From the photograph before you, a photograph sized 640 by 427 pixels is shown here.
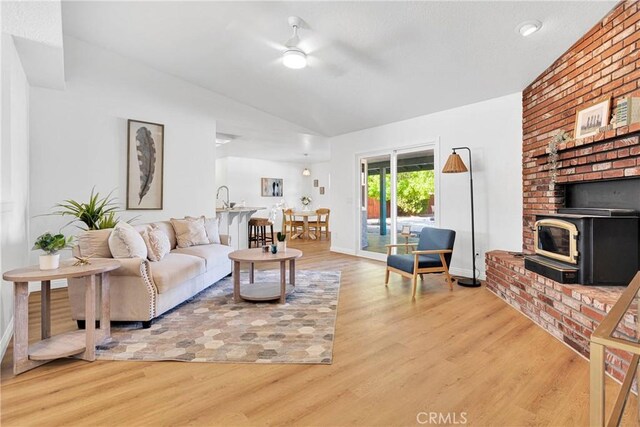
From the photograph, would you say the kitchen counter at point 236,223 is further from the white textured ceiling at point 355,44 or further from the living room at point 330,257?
the white textured ceiling at point 355,44

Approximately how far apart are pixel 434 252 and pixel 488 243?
1.15 metres

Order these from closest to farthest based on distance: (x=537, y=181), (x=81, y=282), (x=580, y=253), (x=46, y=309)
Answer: (x=46, y=309) < (x=580, y=253) < (x=81, y=282) < (x=537, y=181)

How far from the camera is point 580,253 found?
2.53 meters

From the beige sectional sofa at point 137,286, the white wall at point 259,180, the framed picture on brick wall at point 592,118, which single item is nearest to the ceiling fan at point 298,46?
the beige sectional sofa at point 137,286

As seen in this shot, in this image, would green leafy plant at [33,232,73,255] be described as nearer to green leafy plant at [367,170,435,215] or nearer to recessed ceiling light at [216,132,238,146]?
green leafy plant at [367,170,435,215]

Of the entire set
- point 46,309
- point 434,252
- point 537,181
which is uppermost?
point 537,181

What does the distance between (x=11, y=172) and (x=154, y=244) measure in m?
1.29

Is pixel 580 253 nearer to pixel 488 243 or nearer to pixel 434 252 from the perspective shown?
pixel 434 252

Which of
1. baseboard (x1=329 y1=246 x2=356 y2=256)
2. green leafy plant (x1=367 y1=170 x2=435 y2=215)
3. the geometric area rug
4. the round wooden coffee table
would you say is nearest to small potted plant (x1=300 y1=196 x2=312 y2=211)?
baseboard (x1=329 y1=246 x2=356 y2=256)

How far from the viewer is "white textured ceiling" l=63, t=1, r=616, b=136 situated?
2.99m

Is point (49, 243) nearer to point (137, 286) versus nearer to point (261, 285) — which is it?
point (137, 286)

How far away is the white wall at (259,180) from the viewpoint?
30.7ft

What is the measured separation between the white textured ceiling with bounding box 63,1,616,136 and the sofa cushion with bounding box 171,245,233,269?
8.20 feet

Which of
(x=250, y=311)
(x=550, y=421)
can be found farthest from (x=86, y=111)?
(x=550, y=421)
